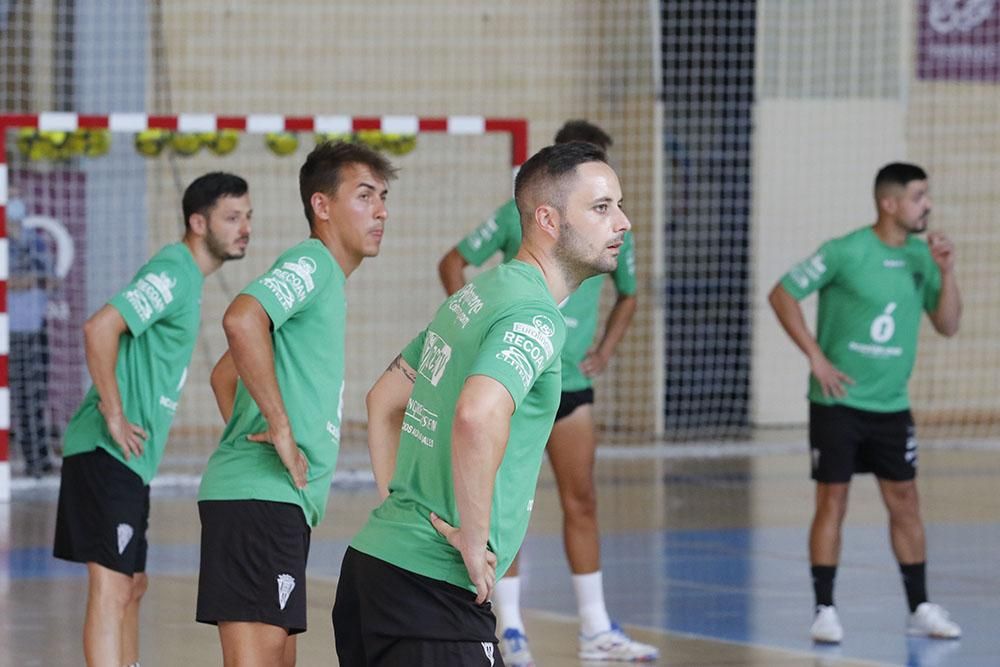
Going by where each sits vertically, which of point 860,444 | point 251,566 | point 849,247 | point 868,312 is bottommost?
point 251,566

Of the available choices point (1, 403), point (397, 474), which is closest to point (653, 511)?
point (1, 403)

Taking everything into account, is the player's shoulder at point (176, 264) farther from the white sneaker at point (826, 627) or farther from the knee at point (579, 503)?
the white sneaker at point (826, 627)

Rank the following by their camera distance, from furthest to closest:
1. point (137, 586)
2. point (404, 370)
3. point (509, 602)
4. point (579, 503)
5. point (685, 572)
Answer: point (685, 572)
point (579, 503)
point (509, 602)
point (137, 586)
point (404, 370)

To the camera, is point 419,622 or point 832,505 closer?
point 419,622

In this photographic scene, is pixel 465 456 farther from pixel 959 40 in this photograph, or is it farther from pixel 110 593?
pixel 959 40

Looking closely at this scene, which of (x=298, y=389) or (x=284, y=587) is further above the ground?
(x=298, y=389)

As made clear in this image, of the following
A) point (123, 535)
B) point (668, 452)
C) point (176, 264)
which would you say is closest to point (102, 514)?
point (123, 535)

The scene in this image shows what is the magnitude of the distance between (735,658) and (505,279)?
362 centimetres

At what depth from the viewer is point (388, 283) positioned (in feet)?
51.8

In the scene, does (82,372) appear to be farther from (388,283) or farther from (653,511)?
(653,511)

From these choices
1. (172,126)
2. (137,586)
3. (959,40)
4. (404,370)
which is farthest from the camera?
(959,40)

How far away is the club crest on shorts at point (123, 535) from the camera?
596 centimetres

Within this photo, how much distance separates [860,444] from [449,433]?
13.9 ft

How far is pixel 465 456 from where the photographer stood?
3.60 metres
